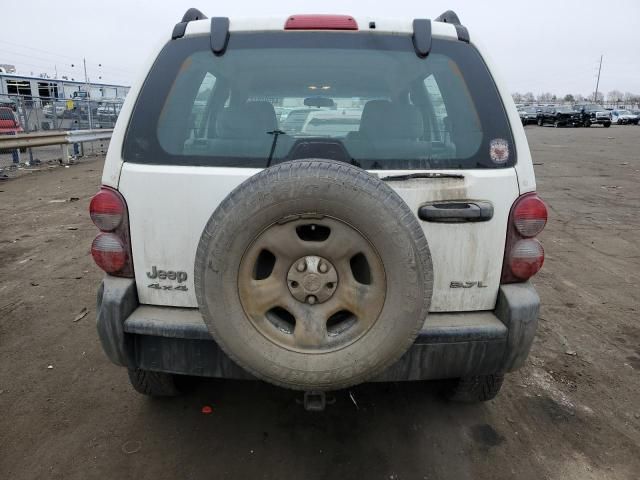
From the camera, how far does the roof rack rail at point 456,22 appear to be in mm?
2322

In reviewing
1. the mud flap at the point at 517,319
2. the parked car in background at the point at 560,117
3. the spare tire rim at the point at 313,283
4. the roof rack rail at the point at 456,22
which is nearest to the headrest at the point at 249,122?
the spare tire rim at the point at 313,283

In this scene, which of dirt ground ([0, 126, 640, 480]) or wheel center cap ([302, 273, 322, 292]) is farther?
dirt ground ([0, 126, 640, 480])

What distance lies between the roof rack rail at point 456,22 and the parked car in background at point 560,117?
39632 millimetres

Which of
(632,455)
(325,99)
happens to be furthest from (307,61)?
(632,455)

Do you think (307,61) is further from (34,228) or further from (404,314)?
(34,228)

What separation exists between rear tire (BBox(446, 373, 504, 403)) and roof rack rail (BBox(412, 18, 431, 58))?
175 cm

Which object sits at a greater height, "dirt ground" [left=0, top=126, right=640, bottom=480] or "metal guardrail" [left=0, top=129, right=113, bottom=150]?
"metal guardrail" [left=0, top=129, right=113, bottom=150]

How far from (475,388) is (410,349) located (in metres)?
0.86

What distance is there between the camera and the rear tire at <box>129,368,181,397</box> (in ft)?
8.79

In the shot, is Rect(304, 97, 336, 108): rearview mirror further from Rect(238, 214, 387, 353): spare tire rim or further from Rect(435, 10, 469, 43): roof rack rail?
Rect(238, 214, 387, 353): spare tire rim

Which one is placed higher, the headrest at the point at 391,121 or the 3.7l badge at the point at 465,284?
the headrest at the point at 391,121

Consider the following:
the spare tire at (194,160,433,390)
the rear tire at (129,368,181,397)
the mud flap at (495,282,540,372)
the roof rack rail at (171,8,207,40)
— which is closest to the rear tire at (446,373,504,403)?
the mud flap at (495,282,540,372)

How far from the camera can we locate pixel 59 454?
2.46 m

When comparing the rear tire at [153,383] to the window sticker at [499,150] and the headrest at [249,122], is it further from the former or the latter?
the window sticker at [499,150]
